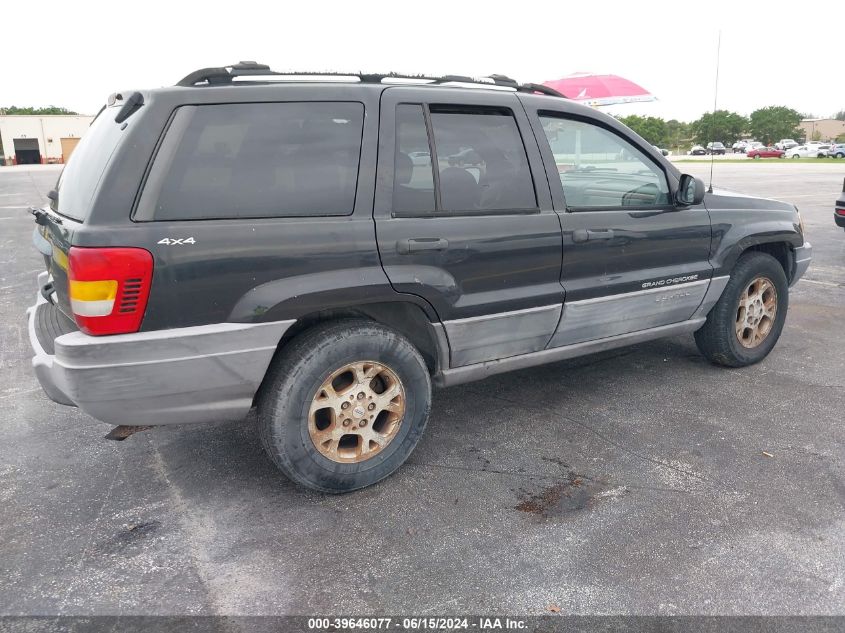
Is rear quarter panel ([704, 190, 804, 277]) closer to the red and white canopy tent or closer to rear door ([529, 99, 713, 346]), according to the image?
rear door ([529, 99, 713, 346])

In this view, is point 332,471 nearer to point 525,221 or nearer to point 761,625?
point 525,221

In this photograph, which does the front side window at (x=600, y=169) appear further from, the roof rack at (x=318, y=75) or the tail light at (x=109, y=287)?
the tail light at (x=109, y=287)

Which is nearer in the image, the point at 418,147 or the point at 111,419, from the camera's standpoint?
the point at 111,419

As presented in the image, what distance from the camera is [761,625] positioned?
2297 millimetres

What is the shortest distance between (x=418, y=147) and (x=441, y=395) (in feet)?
5.86

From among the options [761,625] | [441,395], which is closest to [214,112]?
[441,395]

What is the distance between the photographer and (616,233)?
3.83m

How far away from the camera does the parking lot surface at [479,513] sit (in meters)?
2.47

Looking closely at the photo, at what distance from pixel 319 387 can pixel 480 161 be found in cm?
141

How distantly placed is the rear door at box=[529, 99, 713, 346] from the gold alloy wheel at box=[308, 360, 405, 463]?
3.60 ft

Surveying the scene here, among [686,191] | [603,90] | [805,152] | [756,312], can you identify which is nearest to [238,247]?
[686,191]

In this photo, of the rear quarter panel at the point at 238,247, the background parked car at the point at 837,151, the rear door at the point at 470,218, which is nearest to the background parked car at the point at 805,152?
the background parked car at the point at 837,151

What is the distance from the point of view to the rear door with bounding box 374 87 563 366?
3160 millimetres

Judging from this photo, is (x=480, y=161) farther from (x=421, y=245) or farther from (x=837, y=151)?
(x=837, y=151)
